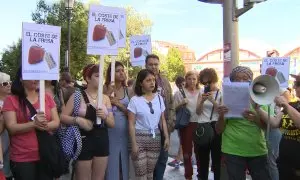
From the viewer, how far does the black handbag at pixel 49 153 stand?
161 inches

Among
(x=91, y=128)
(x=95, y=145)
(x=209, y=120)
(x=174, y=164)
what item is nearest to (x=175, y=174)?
(x=174, y=164)

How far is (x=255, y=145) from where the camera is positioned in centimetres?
434

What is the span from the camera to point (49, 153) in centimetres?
409

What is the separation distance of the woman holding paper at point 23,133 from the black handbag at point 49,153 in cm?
4

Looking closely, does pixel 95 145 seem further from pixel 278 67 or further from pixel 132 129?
pixel 278 67

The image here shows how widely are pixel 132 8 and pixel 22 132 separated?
134 feet

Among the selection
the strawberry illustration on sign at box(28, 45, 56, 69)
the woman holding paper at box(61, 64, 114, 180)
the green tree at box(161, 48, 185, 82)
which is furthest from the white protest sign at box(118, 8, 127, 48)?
the green tree at box(161, 48, 185, 82)

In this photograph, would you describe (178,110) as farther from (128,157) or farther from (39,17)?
(39,17)

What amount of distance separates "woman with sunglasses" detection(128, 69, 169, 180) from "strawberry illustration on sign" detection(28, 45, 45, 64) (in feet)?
4.58

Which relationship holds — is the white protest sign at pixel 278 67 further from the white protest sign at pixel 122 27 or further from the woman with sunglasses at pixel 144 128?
the white protest sign at pixel 122 27

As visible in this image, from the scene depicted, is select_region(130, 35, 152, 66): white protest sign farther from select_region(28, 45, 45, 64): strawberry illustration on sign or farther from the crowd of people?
select_region(28, 45, 45, 64): strawberry illustration on sign

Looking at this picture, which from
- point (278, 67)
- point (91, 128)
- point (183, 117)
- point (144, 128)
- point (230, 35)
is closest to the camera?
point (91, 128)

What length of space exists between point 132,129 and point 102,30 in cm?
127

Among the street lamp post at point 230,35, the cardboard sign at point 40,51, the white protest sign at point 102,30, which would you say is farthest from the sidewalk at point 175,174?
the cardboard sign at point 40,51
